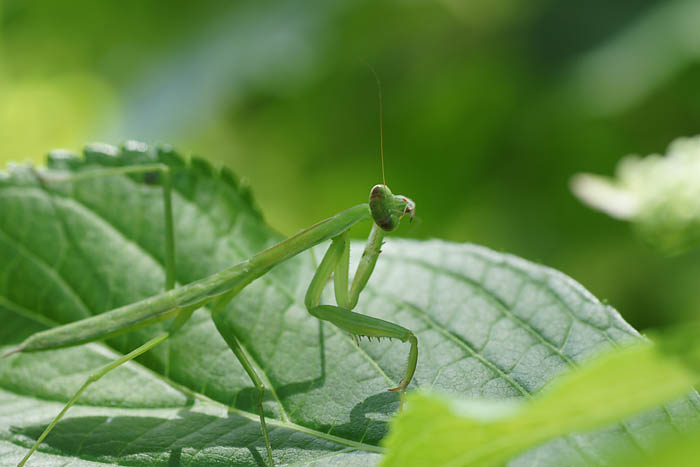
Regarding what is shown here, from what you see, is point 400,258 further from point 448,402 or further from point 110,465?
point 448,402

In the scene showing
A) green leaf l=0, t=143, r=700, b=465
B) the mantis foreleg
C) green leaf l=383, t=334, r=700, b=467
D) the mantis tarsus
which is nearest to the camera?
green leaf l=383, t=334, r=700, b=467

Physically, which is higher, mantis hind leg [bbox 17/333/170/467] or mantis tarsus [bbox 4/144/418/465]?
mantis tarsus [bbox 4/144/418/465]

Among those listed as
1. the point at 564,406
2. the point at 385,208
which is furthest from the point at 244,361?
the point at 564,406

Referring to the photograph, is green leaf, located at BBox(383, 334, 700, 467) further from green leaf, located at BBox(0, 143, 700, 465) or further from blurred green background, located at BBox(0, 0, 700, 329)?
blurred green background, located at BBox(0, 0, 700, 329)

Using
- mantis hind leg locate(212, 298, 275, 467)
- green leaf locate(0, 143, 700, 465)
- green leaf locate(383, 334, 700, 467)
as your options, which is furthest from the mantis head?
green leaf locate(383, 334, 700, 467)

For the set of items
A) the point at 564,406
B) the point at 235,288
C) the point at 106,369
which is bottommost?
the point at 564,406

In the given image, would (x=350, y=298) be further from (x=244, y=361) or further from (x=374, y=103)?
(x=374, y=103)

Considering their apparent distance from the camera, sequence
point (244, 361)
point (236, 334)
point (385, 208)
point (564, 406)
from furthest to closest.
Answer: point (385, 208) → point (236, 334) → point (244, 361) → point (564, 406)
